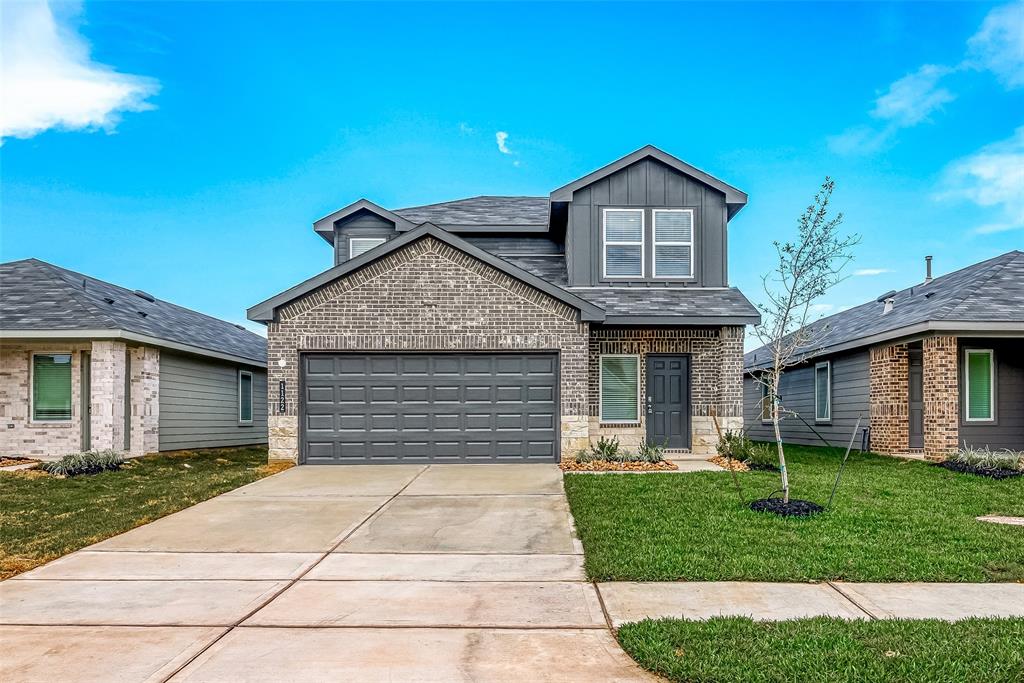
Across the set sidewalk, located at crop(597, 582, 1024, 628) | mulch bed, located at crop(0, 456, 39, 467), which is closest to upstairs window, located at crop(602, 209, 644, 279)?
sidewalk, located at crop(597, 582, 1024, 628)

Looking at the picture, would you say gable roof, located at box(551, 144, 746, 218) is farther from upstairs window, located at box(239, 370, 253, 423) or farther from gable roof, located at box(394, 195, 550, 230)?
upstairs window, located at box(239, 370, 253, 423)

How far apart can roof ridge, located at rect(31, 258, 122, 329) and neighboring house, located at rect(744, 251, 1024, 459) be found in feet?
44.1

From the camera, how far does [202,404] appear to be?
60.5 feet

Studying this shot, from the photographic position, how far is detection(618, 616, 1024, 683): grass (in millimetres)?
3967

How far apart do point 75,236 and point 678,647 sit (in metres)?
20.7

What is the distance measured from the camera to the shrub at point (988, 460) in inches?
488

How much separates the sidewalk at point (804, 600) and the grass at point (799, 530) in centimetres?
22

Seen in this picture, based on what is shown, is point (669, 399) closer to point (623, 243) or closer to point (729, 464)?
point (729, 464)

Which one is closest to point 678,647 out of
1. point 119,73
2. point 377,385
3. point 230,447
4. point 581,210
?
point 377,385

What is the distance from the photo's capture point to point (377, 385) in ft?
46.0

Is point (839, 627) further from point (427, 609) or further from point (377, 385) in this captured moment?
point (377, 385)

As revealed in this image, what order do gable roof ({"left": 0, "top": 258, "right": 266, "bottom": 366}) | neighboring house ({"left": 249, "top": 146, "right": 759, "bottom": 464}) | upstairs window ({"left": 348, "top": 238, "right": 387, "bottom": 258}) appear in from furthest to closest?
upstairs window ({"left": 348, "top": 238, "right": 387, "bottom": 258}) → gable roof ({"left": 0, "top": 258, "right": 266, "bottom": 366}) → neighboring house ({"left": 249, "top": 146, "right": 759, "bottom": 464})

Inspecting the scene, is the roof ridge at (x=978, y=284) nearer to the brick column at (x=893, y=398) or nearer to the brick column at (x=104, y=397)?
the brick column at (x=893, y=398)

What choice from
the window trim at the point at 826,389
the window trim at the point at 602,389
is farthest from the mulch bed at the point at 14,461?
the window trim at the point at 826,389
